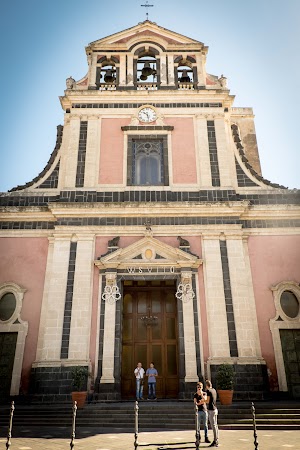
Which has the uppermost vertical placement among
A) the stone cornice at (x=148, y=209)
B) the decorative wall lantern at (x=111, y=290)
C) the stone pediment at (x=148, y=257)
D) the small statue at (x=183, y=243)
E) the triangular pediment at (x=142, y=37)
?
the triangular pediment at (x=142, y=37)

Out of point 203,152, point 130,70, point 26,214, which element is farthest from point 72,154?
point 203,152

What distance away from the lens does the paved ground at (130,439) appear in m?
8.23

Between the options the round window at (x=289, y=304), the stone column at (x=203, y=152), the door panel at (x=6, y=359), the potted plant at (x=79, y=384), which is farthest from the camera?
the stone column at (x=203, y=152)

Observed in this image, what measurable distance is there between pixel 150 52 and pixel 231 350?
15.8 m

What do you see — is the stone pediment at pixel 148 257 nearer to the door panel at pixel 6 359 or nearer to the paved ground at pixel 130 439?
the door panel at pixel 6 359

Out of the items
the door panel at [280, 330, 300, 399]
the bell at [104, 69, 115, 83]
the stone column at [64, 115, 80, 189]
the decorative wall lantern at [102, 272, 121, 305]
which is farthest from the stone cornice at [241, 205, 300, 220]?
the bell at [104, 69, 115, 83]

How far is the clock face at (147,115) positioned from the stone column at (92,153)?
2.13 meters

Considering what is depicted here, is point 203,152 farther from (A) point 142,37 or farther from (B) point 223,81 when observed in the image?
(A) point 142,37

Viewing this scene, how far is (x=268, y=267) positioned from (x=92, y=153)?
9406mm

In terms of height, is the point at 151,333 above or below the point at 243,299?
below

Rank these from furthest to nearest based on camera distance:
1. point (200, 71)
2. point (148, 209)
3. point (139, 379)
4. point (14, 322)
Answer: point (200, 71), point (148, 209), point (14, 322), point (139, 379)

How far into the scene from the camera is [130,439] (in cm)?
910

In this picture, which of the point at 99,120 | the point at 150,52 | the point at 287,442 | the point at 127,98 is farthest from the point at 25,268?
the point at 150,52

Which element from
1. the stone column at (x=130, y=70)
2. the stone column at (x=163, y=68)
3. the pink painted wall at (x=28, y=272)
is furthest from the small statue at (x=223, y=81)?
the pink painted wall at (x=28, y=272)
